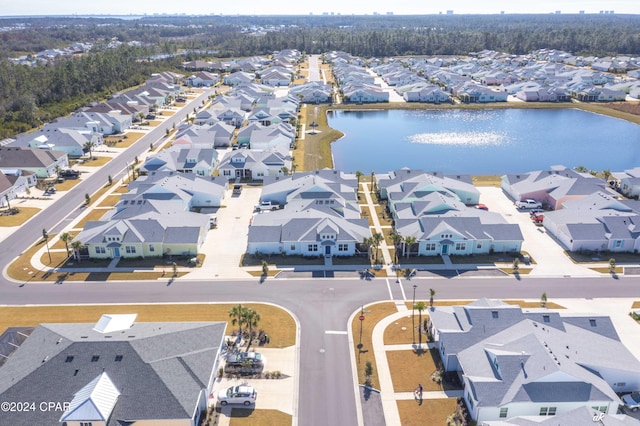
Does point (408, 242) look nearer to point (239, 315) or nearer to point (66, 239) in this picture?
point (239, 315)

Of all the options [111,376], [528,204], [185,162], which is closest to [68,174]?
[185,162]

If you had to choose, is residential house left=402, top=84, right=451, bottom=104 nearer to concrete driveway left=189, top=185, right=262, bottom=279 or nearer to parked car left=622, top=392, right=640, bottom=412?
concrete driveway left=189, top=185, right=262, bottom=279

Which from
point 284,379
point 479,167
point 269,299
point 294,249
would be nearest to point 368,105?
point 479,167

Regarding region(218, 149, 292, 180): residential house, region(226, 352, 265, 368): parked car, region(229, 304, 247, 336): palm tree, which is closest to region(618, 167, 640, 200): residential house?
region(218, 149, 292, 180): residential house

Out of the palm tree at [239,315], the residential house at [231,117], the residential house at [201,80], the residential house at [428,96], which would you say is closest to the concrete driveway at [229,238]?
the palm tree at [239,315]

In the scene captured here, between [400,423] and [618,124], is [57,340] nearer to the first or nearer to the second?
[400,423]

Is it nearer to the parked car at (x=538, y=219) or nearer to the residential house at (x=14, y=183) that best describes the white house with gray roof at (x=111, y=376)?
the residential house at (x=14, y=183)
